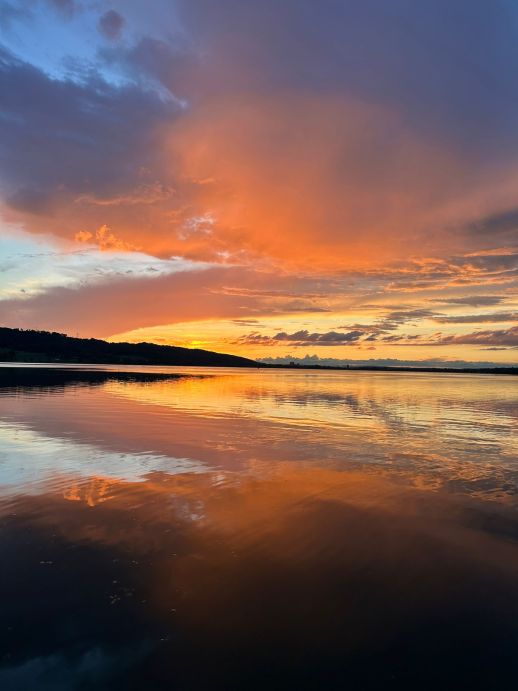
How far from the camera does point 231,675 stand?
19.4 ft

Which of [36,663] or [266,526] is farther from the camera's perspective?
[266,526]

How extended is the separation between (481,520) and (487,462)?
7837 millimetres

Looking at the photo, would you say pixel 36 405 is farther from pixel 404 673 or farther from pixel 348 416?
pixel 404 673

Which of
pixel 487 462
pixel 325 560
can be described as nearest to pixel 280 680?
pixel 325 560

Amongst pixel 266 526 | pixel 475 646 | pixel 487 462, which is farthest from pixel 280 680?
pixel 487 462

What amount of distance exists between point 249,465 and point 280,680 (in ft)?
38.4

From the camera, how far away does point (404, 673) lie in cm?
607

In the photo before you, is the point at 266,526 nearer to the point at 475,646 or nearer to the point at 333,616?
the point at 333,616

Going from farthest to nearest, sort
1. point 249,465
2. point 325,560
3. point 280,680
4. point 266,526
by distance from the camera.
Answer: point 249,465 → point 266,526 → point 325,560 → point 280,680

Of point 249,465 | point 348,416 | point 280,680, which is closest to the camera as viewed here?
point 280,680

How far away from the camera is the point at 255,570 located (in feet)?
28.6

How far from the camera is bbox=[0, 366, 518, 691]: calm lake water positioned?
614cm

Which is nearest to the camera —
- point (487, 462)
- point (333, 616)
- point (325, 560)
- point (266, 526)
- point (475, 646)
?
point (475, 646)

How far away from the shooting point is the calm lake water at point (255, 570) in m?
6.14
